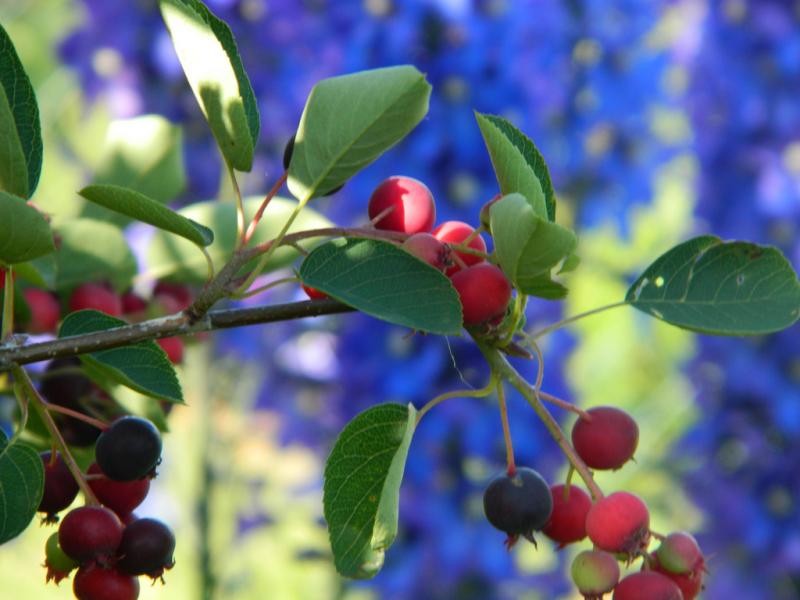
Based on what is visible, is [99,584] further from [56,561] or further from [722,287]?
[722,287]

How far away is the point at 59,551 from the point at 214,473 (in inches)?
43.7

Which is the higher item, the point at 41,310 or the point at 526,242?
the point at 526,242

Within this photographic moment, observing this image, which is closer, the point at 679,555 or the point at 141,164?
the point at 679,555

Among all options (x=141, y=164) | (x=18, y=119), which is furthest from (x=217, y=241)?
(x=18, y=119)

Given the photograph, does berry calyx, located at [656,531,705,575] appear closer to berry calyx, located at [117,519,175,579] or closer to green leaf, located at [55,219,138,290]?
berry calyx, located at [117,519,175,579]

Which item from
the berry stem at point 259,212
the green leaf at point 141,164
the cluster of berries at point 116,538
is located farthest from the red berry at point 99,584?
the green leaf at point 141,164

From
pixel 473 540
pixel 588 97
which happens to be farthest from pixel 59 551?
pixel 588 97

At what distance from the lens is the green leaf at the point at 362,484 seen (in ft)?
1.09

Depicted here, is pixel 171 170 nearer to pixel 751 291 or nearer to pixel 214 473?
pixel 751 291

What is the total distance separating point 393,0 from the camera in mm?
1447

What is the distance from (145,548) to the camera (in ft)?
1.14

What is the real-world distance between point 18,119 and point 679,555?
0.75 feet

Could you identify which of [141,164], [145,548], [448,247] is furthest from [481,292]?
[141,164]

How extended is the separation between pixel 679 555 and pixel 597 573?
2 centimetres
